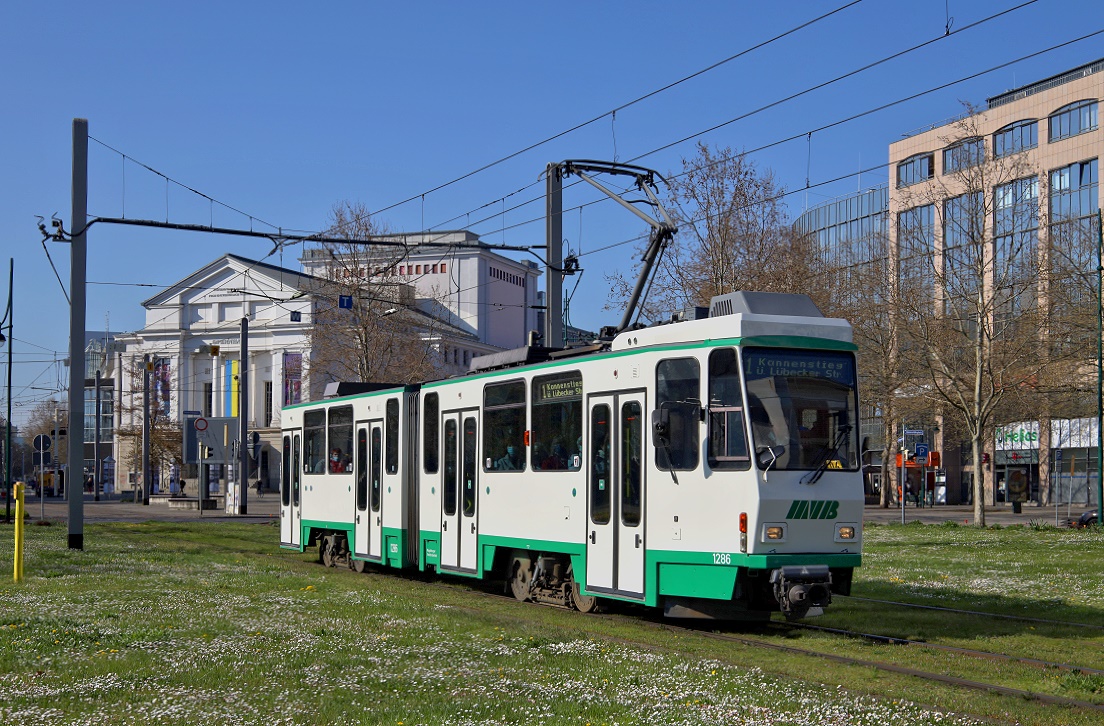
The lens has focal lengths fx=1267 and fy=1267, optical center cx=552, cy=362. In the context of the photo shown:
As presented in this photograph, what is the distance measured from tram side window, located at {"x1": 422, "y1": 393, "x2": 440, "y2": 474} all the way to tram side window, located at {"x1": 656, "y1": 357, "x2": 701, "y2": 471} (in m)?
6.26

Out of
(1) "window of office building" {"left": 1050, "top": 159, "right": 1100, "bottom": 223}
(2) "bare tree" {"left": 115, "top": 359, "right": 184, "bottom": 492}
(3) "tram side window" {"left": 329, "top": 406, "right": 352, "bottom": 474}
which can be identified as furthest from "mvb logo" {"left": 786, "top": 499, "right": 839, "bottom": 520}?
(2) "bare tree" {"left": 115, "top": 359, "right": 184, "bottom": 492}

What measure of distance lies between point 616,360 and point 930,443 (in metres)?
66.4

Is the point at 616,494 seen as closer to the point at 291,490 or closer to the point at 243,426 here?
the point at 291,490

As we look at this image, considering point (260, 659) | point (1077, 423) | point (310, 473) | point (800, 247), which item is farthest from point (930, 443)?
point (260, 659)

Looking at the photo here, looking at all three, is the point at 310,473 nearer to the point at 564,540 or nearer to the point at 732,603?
the point at 564,540

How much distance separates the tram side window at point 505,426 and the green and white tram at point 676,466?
1.2 inches

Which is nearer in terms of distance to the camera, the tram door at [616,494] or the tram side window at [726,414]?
the tram side window at [726,414]

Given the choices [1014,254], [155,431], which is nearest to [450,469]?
[1014,254]

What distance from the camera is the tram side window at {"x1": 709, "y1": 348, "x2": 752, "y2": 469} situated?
13.3 metres

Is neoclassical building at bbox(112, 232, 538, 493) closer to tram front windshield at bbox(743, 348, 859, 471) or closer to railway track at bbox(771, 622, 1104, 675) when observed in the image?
railway track at bbox(771, 622, 1104, 675)

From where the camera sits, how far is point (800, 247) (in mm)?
42125

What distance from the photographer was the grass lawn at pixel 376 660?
8781 millimetres

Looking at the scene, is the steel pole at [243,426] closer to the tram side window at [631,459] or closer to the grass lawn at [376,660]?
the grass lawn at [376,660]

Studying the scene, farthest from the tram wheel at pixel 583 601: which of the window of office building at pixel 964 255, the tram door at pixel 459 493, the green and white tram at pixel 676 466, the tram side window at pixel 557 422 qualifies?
the window of office building at pixel 964 255
